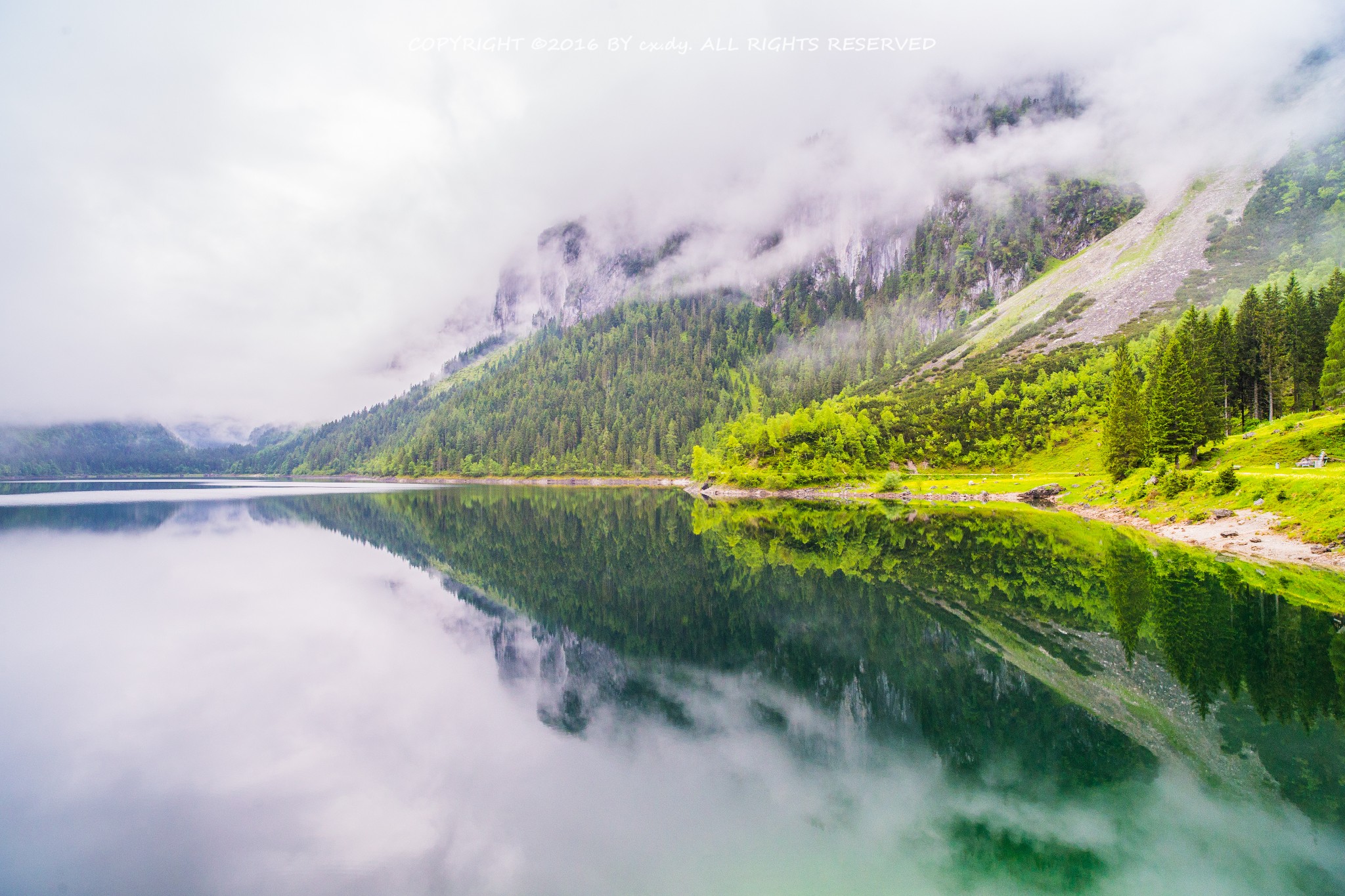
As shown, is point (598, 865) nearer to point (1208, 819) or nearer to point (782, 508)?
point (1208, 819)

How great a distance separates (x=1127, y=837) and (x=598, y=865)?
27.9ft

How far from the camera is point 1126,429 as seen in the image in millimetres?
54938

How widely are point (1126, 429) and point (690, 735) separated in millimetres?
62026

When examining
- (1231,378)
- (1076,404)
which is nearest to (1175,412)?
(1231,378)

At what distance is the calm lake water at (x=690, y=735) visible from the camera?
8.70 m

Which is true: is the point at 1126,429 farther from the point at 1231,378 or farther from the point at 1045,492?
the point at 1045,492

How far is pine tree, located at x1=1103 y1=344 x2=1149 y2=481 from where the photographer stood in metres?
54.2

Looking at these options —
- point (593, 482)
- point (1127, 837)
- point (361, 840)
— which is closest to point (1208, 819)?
point (1127, 837)

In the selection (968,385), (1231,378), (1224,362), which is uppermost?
(968,385)

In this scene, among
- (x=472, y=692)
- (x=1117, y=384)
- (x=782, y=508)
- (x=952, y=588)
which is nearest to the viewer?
(x=472, y=692)

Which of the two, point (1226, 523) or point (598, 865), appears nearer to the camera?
point (598, 865)

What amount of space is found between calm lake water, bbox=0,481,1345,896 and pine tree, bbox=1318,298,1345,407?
3669cm

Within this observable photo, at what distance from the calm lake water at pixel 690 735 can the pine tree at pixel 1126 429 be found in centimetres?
3219

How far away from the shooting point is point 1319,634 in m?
16.5
